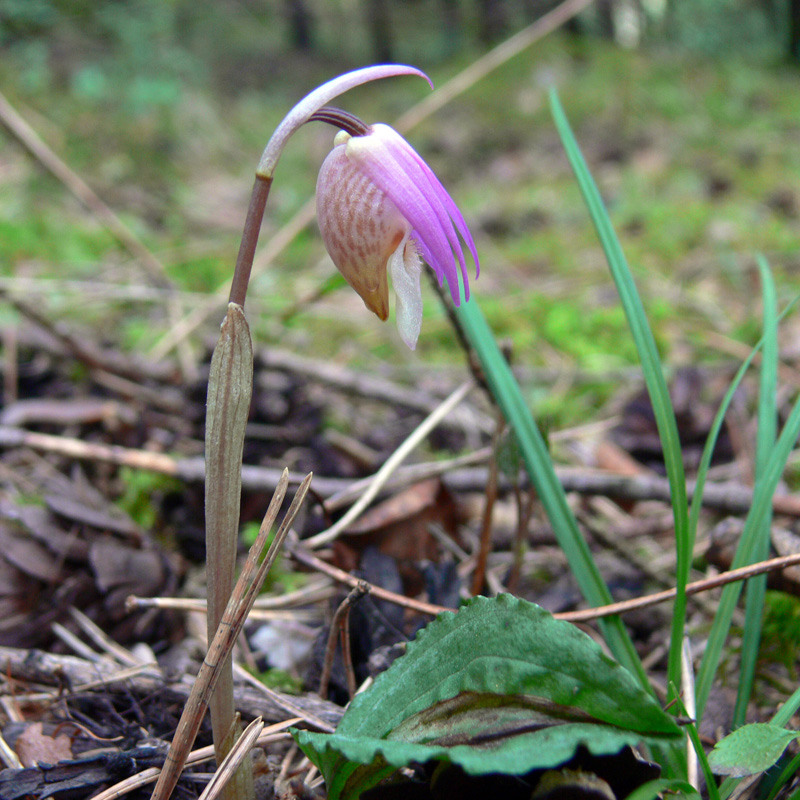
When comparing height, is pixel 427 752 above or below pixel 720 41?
below

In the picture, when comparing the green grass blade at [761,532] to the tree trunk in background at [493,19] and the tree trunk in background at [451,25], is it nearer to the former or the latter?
the tree trunk in background at [493,19]

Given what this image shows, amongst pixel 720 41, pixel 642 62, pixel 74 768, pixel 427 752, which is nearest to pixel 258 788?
pixel 74 768

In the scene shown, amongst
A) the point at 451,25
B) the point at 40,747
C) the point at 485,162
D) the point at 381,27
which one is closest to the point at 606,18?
the point at 451,25

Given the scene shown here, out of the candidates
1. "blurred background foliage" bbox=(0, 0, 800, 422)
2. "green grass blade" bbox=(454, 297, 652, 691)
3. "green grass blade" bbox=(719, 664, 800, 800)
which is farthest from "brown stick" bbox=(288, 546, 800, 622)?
"blurred background foliage" bbox=(0, 0, 800, 422)

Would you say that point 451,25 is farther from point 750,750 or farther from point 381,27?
point 750,750

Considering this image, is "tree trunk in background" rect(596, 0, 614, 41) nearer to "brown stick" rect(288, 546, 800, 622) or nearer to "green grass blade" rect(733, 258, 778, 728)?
"green grass blade" rect(733, 258, 778, 728)

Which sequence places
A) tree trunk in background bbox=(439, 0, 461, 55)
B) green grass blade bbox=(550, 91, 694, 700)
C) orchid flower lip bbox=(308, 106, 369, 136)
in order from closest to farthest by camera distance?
orchid flower lip bbox=(308, 106, 369, 136)
green grass blade bbox=(550, 91, 694, 700)
tree trunk in background bbox=(439, 0, 461, 55)

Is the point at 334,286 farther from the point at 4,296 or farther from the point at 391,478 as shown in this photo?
the point at 4,296
